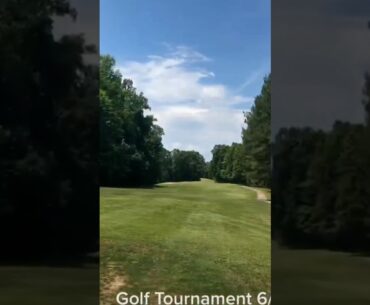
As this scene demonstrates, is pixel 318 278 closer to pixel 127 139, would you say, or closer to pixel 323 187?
pixel 323 187

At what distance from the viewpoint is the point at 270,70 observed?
11.9ft

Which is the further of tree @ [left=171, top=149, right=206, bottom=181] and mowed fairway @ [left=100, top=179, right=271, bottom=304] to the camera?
tree @ [left=171, top=149, right=206, bottom=181]

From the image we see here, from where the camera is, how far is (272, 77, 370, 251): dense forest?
3641 millimetres

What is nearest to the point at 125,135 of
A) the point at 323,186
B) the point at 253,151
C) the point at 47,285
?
the point at 253,151

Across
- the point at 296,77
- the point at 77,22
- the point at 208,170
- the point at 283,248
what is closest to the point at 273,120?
the point at 296,77

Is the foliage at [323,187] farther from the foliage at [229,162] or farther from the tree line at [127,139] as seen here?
the tree line at [127,139]

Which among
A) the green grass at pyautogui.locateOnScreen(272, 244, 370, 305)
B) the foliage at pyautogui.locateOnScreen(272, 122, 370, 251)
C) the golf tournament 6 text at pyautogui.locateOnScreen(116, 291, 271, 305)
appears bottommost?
the golf tournament 6 text at pyautogui.locateOnScreen(116, 291, 271, 305)

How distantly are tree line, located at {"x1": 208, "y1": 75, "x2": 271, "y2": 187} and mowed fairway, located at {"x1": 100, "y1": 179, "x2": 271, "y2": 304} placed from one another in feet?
A: 0.36

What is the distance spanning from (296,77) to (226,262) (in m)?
1.19

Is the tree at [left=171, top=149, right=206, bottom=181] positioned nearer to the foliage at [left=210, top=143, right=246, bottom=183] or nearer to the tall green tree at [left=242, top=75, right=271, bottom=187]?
the foliage at [left=210, top=143, right=246, bottom=183]

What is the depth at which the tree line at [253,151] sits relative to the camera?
3.61 m

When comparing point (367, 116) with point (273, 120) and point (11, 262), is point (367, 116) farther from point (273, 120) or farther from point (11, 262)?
point (11, 262)

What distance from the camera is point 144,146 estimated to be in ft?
A: 12.1

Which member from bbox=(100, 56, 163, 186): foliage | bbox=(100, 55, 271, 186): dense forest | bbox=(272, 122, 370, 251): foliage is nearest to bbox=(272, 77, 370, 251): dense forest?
bbox=(272, 122, 370, 251): foliage
